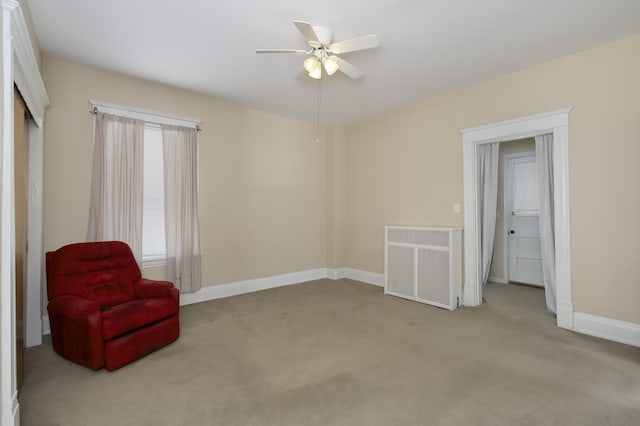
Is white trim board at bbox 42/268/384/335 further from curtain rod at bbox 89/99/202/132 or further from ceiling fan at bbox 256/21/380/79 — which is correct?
ceiling fan at bbox 256/21/380/79

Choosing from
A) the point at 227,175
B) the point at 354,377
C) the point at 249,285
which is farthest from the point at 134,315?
the point at 227,175

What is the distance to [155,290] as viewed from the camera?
9.81 ft

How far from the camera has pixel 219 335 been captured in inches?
121

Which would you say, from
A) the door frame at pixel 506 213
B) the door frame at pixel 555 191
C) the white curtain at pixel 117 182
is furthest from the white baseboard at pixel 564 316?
the white curtain at pixel 117 182

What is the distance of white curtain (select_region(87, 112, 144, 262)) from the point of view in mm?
3361

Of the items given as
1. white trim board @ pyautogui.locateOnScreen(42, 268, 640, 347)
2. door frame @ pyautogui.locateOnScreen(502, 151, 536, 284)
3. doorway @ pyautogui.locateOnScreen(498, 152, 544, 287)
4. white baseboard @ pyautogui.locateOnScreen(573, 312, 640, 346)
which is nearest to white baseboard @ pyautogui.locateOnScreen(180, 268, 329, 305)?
white trim board @ pyautogui.locateOnScreen(42, 268, 640, 347)

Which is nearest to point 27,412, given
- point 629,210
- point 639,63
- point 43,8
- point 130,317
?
point 130,317

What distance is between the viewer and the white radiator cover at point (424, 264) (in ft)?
12.7

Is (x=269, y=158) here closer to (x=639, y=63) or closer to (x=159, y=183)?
(x=159, y=183)

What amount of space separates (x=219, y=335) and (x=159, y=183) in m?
2.01

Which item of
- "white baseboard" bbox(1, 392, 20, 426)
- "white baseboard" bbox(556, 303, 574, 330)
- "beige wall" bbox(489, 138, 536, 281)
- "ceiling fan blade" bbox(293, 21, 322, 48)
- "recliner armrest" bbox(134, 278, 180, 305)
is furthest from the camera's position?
"beige wall" bbox(489, 138, 536, 281)

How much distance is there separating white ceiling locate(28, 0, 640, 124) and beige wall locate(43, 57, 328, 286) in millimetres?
288

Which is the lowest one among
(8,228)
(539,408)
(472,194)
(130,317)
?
(539,408)

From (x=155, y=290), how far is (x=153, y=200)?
1.30 metres
